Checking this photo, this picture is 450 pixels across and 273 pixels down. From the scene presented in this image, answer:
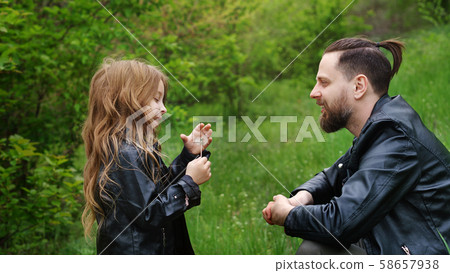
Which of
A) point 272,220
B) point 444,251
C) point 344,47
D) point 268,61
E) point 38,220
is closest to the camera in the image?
point 444,251

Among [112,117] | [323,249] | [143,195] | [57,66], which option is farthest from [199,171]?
[57,66]

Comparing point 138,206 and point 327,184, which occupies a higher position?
point 138,206

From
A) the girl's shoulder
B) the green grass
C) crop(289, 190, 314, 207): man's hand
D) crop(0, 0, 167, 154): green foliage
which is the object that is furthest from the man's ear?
crop(0, 0, 167, 154): green foliage

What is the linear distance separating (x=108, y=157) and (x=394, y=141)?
116cm

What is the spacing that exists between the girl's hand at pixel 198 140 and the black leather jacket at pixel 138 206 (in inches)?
11.1

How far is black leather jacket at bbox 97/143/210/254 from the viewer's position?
173 cm

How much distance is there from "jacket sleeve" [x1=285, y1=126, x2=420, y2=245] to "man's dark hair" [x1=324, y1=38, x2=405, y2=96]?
0.35 meters

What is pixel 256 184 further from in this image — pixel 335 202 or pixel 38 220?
pixel 335 202

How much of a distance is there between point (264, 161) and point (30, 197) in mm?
2114

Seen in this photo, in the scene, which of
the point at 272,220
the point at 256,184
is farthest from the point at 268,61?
the point at 272,220

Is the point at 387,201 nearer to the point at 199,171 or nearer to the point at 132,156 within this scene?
the point at 199,171

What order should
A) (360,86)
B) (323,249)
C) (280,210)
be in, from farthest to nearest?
(360,86) < (280,210) < (323,249)

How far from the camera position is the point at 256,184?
3816 millimetres

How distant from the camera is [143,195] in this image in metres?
1.72
